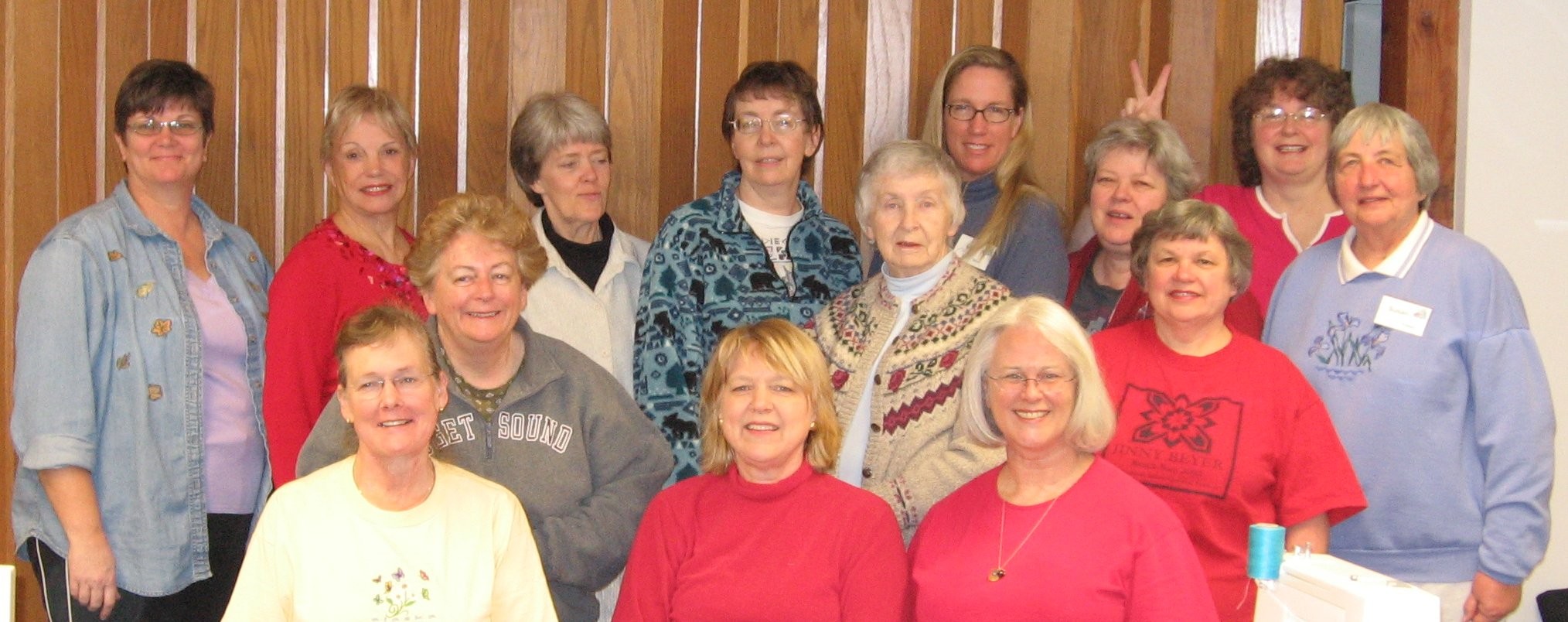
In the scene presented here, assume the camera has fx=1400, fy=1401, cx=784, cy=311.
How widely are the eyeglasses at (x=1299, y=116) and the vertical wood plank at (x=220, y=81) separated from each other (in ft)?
9.08

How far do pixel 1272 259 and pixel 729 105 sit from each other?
1352 mm

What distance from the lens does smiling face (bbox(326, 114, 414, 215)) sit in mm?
3266

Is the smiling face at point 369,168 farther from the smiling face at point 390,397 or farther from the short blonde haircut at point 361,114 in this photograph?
the smiling face at point 390,397

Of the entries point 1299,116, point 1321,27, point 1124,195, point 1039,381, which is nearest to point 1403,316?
point 1124,195

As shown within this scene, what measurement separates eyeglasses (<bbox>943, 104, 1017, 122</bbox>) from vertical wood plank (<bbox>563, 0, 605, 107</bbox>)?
3.56 ft

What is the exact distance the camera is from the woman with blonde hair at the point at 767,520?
2439 mm

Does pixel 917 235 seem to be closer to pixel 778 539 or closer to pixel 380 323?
pixel 778 539

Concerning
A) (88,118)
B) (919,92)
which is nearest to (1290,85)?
(919,92)

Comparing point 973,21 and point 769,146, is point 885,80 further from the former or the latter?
point 769,146

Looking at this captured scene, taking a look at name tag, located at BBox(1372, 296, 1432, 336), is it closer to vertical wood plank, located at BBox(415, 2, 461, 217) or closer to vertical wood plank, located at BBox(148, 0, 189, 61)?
vertical wood plank, located at BBox(415, 2, 461, 217)

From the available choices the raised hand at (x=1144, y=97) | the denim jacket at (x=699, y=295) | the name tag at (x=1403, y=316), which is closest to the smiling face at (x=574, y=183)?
the denim jacket at (x=699, y=295)

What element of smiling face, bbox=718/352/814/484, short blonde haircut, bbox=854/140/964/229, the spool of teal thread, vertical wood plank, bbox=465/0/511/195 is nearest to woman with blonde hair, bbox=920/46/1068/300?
short blonde haircut, bbox=854/140/964/229

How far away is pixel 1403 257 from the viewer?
2832 mm

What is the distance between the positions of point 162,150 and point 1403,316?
2.69 m
